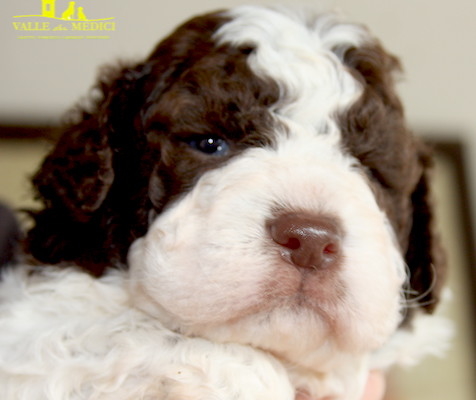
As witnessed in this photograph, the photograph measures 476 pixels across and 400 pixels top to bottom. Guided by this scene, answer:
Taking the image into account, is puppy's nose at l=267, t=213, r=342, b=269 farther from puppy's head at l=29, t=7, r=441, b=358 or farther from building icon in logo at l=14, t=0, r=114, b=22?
building icon in logo at l=14, t=0, r=114, b=22

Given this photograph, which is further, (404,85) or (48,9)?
(404,85)

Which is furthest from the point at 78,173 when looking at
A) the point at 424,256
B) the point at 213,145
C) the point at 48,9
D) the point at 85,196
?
the point at 424,256

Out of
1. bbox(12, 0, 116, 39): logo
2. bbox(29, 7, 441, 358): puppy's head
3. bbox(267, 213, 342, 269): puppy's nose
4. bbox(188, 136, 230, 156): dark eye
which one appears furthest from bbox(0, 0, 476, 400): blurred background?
bbox(267, 213, 342, 269): puppy's nose

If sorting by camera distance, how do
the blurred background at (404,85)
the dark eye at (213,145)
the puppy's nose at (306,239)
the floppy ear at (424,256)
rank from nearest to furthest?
1. the puppy's nose at (306,239)
2. the dark eye at (213,145)
3. the floppy ear at (424,256)
4. the blurred background at (404,85)

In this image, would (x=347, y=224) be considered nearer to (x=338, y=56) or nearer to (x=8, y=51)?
(x=338, y=56)

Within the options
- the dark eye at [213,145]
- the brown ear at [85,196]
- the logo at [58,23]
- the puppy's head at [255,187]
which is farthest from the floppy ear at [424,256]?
the logo at [58,23]

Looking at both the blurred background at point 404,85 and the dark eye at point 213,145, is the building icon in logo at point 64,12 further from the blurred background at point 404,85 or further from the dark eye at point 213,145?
the dark eye at point 213,145

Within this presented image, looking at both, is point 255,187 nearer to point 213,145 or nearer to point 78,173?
point 213,145
